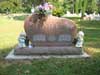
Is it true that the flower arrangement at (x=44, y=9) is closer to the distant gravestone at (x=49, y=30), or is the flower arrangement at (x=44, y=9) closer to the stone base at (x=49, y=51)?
the distant gravestone at (x=49, y=30)

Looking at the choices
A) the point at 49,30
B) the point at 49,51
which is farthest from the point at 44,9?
the point at 49,51

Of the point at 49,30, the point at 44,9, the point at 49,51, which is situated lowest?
the point at 49,51

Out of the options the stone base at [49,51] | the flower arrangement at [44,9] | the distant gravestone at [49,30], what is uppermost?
the flower arrangement at [44,9]

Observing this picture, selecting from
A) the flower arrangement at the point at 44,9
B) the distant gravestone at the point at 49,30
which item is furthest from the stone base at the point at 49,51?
the flower arrangement at the point at 44,9

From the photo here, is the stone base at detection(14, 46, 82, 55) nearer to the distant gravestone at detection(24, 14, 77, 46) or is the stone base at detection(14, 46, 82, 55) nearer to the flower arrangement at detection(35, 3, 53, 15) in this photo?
the distant gravestone at detection(24, 14, 77, 46)

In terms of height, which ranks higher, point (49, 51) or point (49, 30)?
point (49, 30)

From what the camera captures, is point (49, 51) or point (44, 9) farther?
point (44, 9)

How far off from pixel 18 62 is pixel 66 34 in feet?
6.97

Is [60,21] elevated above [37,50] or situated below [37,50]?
above

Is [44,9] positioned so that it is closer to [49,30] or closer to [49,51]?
[49,30]

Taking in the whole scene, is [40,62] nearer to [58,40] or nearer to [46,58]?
[46,58]

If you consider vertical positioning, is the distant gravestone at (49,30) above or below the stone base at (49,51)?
above

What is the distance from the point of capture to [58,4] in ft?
187

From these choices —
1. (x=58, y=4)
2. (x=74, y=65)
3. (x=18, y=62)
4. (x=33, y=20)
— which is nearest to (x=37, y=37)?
(x=33, y=20)
